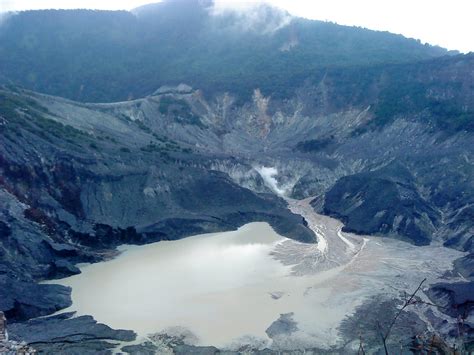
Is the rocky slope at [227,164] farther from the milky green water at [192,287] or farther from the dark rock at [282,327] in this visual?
the dark rock at [282,327]

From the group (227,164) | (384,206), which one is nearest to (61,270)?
(384,206)

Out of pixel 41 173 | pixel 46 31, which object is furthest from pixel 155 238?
pixel 46 31

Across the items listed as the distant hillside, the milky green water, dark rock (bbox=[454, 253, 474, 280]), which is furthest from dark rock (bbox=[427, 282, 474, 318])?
the distant hillside

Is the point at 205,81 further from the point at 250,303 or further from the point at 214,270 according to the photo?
the point at 250,303

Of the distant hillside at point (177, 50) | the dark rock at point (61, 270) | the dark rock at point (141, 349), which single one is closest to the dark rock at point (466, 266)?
the dark rock at point (141, 349)

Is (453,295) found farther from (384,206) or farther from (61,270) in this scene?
(61,270)

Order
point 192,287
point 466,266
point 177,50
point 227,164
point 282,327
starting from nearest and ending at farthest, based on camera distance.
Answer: point 282,327
point 192,287
point 466,266
point 227,164
point 177,50

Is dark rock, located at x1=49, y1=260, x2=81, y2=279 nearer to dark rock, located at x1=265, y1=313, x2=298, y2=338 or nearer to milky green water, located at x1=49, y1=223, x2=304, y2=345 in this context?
milky green water, located at x1=49, y1=223, x2=304, y2=345

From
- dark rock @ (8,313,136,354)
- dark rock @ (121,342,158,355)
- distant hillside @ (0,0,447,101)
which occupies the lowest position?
dark rock @ (121,342,158,355)

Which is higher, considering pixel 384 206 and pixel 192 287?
pixel 384 206
